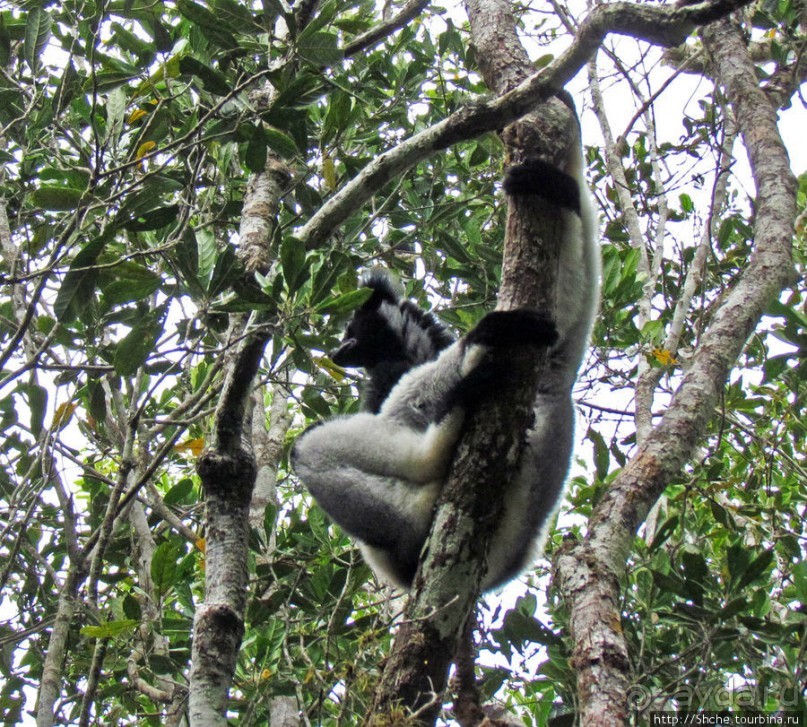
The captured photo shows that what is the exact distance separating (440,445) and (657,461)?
96 cm

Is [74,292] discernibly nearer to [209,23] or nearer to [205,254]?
[205,254]

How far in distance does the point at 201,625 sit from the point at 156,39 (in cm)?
290

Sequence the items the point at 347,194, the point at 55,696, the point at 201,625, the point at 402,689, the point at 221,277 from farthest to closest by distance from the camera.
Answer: the point at 55,696 → the point at 221,277 → the point at 347,194 → the point at 201,625 → the point at 402,689

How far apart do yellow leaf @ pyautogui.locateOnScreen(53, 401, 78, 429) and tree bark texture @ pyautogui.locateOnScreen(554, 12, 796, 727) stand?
8.41ft

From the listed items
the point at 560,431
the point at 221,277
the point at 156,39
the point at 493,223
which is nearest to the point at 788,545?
the point at 560,431

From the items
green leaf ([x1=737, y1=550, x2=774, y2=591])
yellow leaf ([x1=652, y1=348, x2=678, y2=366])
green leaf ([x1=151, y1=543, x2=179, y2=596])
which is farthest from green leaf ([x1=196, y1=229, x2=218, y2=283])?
green leaf ([x1=737, y1=550, x2=774, y2=591])

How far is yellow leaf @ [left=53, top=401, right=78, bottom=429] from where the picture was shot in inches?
166

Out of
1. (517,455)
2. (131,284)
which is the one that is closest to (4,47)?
(131,284)

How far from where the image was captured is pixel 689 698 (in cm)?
402

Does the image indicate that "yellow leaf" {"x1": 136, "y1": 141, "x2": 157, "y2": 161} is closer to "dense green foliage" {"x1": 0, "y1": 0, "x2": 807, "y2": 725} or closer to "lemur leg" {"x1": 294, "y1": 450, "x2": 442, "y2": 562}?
"dense green foliage" {"x1": 0, "y1": 0, "x2": 807, "y2": 725}

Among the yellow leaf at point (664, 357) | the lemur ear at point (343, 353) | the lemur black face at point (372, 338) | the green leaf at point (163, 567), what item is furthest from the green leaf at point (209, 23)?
the yellow leaf at point (664, 357)

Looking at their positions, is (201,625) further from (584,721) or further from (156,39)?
(156,39)

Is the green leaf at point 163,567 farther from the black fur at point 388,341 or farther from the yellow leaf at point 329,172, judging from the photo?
the yellow leaf at point 329,172

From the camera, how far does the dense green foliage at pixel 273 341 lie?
340 cm
